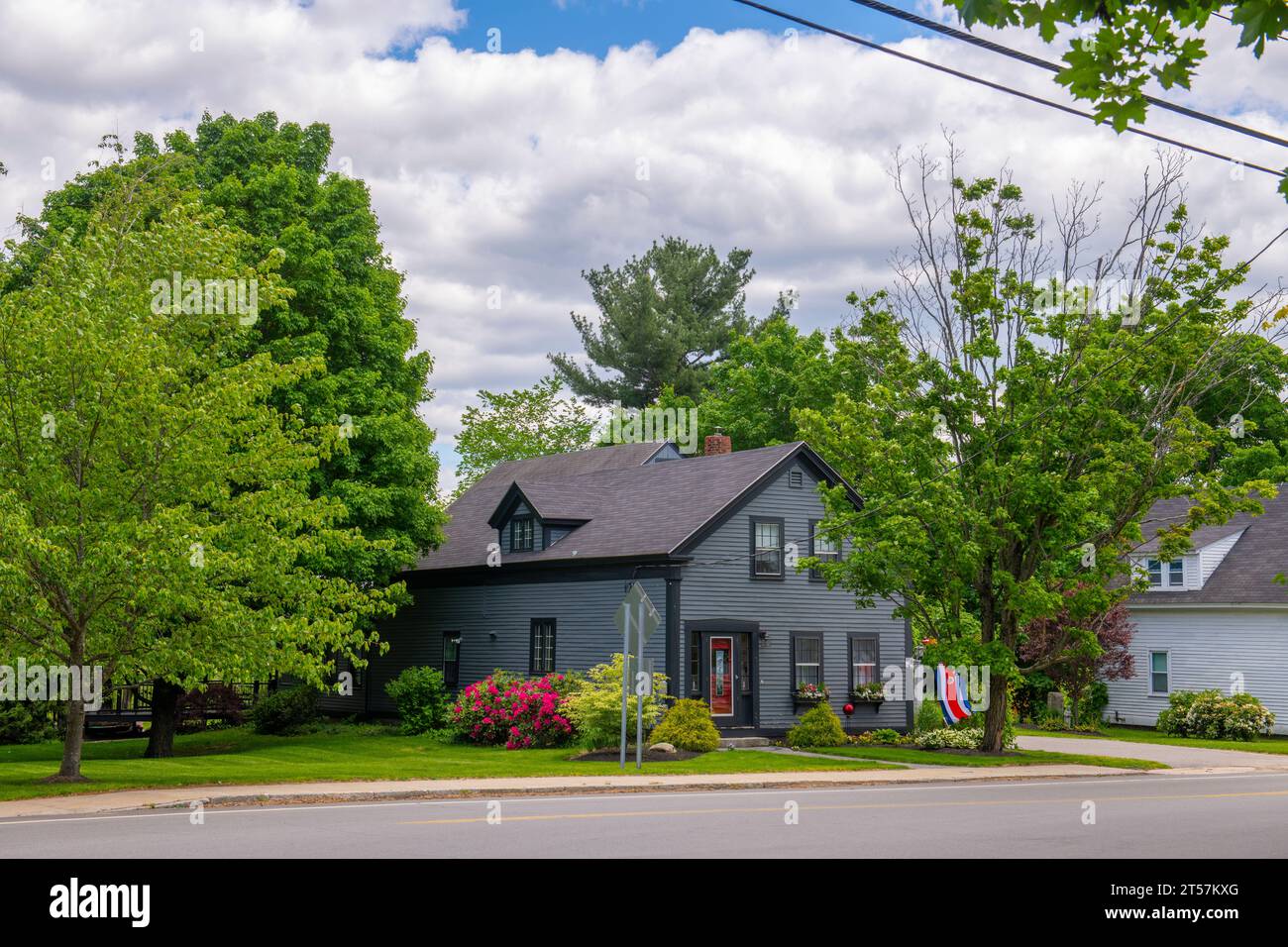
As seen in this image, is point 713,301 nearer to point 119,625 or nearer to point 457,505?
point 457,505

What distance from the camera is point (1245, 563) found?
42.8 metres

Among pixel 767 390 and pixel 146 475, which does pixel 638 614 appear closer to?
pixel 146 475

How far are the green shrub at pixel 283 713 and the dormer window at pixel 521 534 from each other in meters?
6.83

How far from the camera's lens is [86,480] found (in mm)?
20375

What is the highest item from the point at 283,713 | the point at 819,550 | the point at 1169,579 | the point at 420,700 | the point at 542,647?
the point at 819,550

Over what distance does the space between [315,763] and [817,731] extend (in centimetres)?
1194

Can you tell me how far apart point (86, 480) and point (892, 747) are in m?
19.1

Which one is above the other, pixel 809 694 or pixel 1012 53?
pixel 1012 53

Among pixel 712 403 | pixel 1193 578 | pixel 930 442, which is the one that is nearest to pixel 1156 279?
pixel 930 442

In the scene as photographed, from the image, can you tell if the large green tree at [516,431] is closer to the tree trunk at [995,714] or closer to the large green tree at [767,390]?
the large green tree at [767,390]

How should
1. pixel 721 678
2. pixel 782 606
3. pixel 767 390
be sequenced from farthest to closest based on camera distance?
pixel 767 390
pixel 782 606
pixel 721 678

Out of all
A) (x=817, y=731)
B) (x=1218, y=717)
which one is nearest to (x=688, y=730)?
(x=817, y=731)

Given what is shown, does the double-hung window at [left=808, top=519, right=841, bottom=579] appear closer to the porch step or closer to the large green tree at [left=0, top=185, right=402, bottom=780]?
the porch step

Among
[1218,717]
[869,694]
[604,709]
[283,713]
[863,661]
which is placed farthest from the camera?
[1218,717]
